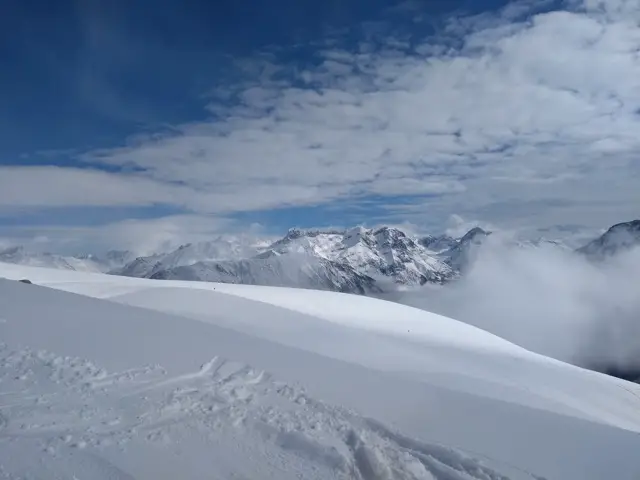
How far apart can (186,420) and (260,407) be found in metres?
1.43

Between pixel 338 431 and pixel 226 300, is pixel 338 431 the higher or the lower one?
the lower one

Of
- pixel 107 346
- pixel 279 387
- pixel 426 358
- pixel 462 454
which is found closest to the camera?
pixel 462 454

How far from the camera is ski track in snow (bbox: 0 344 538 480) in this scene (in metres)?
7.43

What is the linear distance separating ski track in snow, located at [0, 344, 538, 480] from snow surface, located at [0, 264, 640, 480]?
31 millimetres

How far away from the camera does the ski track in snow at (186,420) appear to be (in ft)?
24.4

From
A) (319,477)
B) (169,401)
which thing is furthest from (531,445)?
(169,401)

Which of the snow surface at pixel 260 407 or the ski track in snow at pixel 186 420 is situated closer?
the snow surface at pixel 260 407

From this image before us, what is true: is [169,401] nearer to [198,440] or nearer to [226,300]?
[198,440]

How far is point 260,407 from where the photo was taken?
29.9 ft

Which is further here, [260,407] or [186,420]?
[260,407]

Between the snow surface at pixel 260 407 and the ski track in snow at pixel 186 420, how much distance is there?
0.10 feet

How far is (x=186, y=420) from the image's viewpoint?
27.0 ft

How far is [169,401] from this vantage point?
8812mm

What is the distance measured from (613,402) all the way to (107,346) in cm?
1674
